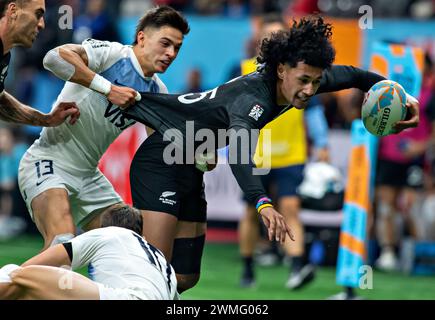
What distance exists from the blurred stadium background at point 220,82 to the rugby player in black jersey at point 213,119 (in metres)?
3.36

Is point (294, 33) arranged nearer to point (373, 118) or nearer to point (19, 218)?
point (373, 118)

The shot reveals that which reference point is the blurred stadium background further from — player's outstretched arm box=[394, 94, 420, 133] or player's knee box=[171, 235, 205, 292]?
player's outstretched arm box=[394, 94, 420, 133]

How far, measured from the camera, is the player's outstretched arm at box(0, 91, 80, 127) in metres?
7.14

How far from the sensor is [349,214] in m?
9.14

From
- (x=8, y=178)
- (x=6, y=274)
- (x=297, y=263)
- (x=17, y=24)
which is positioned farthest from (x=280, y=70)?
(x=8, y=178)

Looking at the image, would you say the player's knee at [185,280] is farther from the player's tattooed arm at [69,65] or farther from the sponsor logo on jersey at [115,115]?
the player's tattooed arm at [69,65]

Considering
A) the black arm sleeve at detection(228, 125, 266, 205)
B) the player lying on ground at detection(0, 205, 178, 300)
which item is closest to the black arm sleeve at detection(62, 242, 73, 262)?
the player lying on ground at detection(0, 205, 178, 300)

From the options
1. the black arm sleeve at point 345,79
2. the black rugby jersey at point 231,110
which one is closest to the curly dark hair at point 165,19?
the black rugby jersey at point 231,110

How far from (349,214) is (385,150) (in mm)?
3497

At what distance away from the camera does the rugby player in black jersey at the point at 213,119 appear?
6.40 m

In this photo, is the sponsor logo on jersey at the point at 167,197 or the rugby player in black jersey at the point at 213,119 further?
the sponsor logo on jersey at the point at 167,197

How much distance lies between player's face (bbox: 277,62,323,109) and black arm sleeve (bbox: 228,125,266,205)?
22.4 inches
